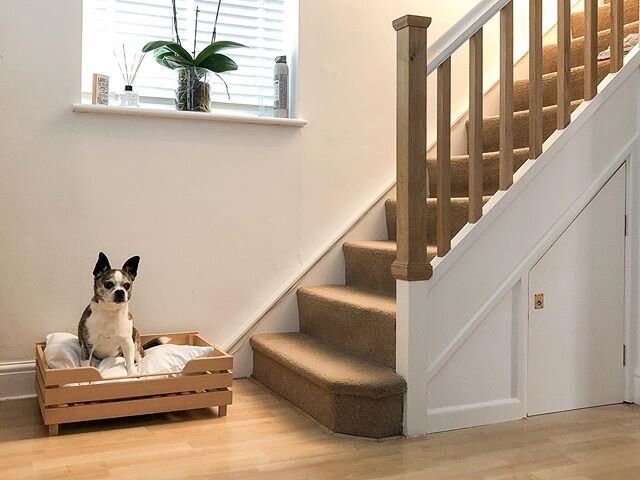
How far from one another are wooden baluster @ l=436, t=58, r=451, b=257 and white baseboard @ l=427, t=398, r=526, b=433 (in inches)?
21.6

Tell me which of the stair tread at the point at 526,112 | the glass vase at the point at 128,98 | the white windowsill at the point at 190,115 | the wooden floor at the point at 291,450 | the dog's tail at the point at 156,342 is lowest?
the wooden floor at the point at 291,450

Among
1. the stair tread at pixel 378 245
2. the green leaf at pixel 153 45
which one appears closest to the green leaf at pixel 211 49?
the green leaf at pixel 153 45

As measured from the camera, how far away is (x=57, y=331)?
2895 mm

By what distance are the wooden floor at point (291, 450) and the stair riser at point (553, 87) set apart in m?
1.48

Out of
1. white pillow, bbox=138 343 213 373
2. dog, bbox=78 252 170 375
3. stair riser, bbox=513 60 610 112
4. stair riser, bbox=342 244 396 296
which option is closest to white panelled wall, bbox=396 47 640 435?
stair riser, bbox=513 60 610 112

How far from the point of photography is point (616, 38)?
111 inches

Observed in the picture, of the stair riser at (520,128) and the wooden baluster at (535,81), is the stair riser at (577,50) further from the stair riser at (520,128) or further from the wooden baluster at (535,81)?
the wooden baluster at (535,81)

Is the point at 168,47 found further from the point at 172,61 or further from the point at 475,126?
the point at 475,126

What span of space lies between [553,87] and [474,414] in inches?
66.0

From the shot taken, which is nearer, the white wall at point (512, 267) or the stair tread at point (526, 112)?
the white wall at point (512, 267)

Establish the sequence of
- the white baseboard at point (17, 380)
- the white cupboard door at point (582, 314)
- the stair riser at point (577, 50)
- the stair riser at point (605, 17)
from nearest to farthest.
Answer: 1. the white cupboard door at point (582, 314)
2. the white baseboard at point (17, 380)
3. the stair riser at point (577, 50)
4. the stair riser at point (605, 17)

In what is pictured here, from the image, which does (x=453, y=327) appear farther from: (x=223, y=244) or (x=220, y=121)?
(x=220, y=121)

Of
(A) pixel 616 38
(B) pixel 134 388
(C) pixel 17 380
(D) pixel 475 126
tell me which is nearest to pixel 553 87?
(A) pixel 616 38

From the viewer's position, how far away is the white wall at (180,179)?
285 cm
